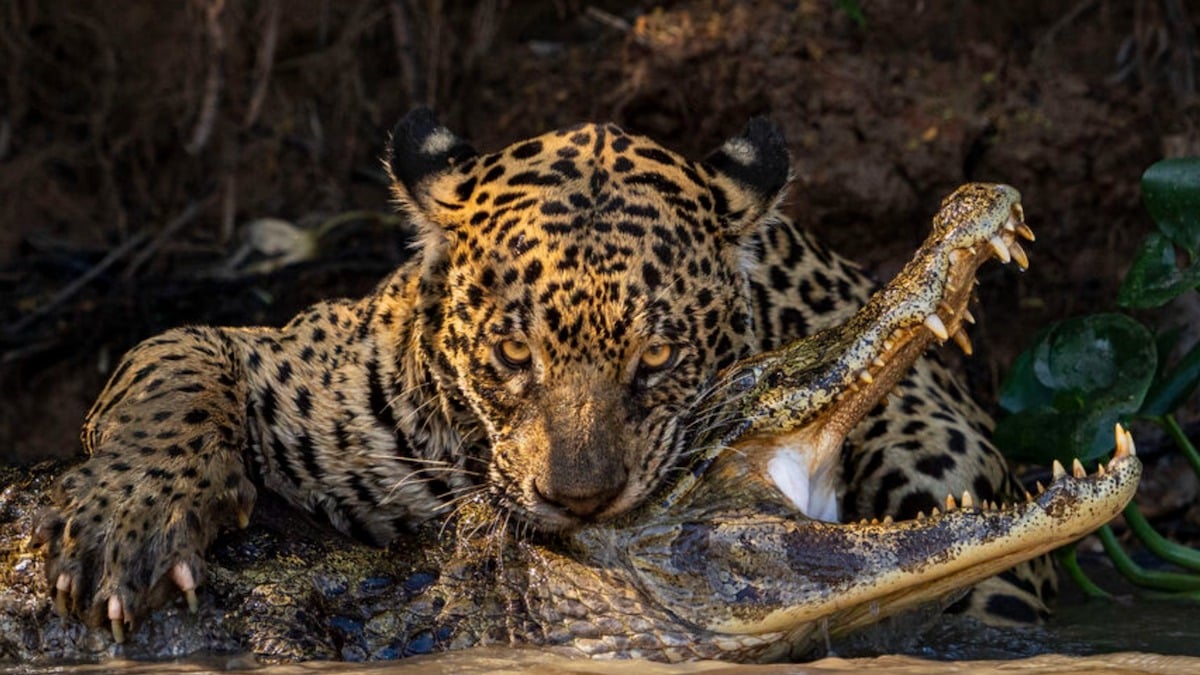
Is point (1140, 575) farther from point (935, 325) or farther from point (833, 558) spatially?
point (833, 558)

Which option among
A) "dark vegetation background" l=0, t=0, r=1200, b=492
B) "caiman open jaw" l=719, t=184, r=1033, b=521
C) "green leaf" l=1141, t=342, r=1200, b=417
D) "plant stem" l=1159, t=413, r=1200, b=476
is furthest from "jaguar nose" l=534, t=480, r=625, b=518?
"dark vegetation background" l=0, t=0, r=1200, b=492

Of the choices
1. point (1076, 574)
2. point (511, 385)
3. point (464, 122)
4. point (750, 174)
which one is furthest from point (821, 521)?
point (464, 122)

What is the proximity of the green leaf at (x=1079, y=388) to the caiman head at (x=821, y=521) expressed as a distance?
1528 millimetres

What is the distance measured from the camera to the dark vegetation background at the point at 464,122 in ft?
30.7

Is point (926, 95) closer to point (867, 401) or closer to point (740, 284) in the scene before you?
point (740, 284)

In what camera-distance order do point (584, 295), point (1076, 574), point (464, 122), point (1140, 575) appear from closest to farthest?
point (584, 295), point (1140, 575), point (1076, 574), point (464, 122)

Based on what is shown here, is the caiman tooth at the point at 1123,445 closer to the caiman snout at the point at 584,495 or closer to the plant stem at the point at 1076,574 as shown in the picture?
the caiman snout at the point at 584,495

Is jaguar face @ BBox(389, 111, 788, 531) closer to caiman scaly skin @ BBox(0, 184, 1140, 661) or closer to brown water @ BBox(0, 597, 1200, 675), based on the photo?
caiman scaly skin @ BBox(0, 184, 1140, 661)

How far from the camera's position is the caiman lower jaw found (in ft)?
15.4

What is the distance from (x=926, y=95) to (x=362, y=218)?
3148 millimetres

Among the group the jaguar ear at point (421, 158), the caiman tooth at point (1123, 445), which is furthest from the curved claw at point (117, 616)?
the caiman tooth at point (1123, 445)

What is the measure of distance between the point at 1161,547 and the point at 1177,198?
126cm

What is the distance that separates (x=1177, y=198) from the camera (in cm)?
659

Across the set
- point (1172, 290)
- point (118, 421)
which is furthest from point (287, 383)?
point (1172, 290)
